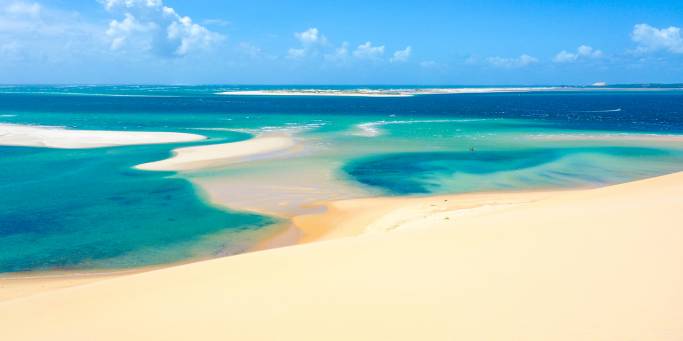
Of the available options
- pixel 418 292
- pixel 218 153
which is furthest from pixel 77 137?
pixel 418 292

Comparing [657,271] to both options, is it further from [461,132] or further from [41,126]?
[41,126]

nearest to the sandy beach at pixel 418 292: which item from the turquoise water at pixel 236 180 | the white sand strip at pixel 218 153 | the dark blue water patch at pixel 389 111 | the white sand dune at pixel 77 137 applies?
the turquoise water at pixel 236 180

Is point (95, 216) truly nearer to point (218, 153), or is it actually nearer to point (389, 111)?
point (218, 153)

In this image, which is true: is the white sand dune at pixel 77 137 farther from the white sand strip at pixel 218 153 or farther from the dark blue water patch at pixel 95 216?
the dark blue water patch at pixel 95 216

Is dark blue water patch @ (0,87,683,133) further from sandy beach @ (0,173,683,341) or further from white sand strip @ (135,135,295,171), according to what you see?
sandy beach @ (0,173,683,341)

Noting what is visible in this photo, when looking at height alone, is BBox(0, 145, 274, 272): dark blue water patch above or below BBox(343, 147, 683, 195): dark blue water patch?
below

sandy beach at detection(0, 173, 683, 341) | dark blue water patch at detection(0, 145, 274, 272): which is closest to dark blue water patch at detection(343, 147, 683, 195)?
dark blue water patch at detection(0, 145, 274, 272)

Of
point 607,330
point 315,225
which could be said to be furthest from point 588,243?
point 315,225

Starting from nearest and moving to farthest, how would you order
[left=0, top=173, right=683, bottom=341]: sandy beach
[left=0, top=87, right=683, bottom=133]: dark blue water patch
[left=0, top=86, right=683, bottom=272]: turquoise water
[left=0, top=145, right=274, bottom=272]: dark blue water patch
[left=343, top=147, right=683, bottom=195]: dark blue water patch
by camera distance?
[left=0, top=173, right=683, bottom=341]: sandy beach < [left=0, top=145, right=274, bottom=272]: dark blue water patch < [left=0, top=86, right=683, bottom=272]: turquoise water < [left=343, top=147, right=683, bottom=195]: dark blue water patch < [left=0, top=87, right=683, bottom=133]: dark blue water patch
